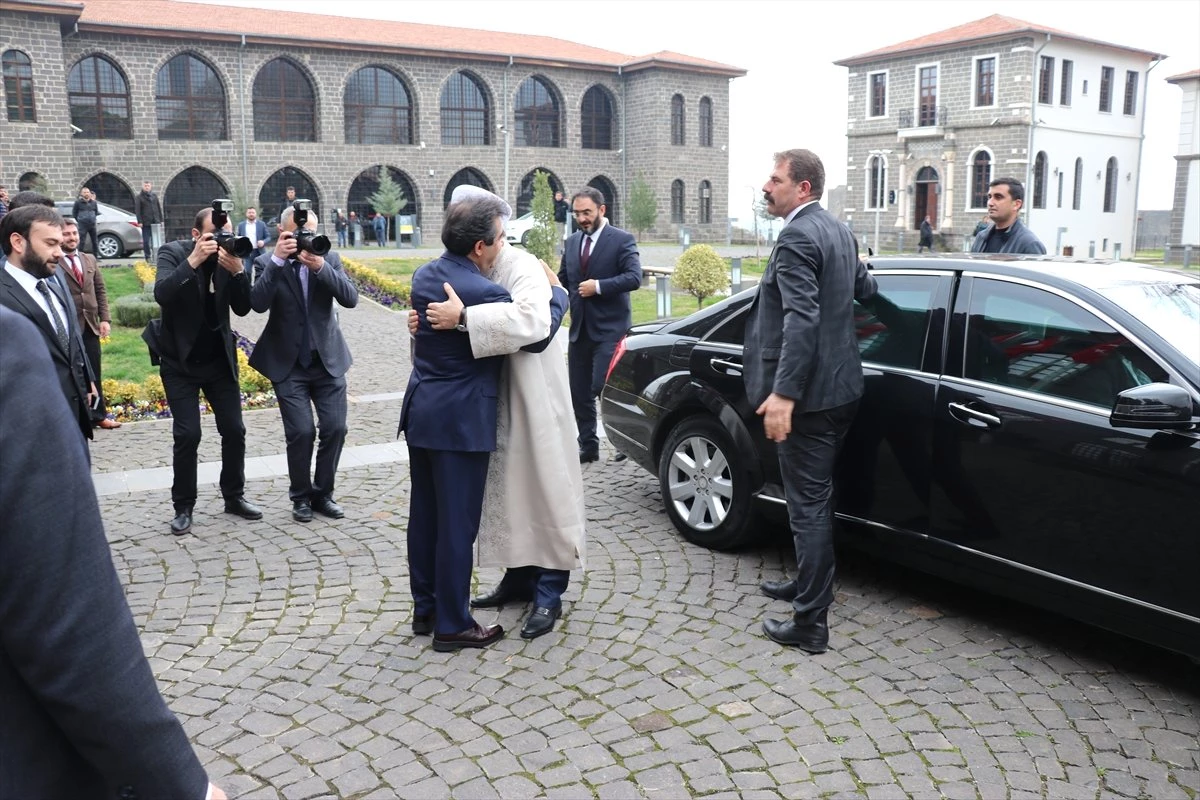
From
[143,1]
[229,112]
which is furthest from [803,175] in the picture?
[143,1]

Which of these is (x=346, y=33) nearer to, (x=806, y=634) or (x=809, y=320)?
(x=809, y=320)

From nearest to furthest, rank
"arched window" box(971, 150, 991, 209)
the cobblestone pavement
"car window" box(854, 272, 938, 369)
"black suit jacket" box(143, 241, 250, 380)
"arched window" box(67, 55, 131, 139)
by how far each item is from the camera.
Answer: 1. the cobblestone pavement
2. "car window" box(854, 272, 938, 369)
3. "black suit jacket" box(143, 241, 250, 380)
4. "arched window" box(67, 55, 131, 139)
5. "arched window" box(971, 150, 991, 209)

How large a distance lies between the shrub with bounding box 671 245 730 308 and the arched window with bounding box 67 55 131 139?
32.1 meters

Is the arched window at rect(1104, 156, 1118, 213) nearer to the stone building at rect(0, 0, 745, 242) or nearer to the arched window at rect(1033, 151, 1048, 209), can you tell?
the arched window at rect(1033, 151, 1048, 209)

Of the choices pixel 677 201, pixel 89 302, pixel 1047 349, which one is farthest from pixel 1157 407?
pixel 677 201

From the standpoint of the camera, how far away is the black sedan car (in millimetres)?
3877

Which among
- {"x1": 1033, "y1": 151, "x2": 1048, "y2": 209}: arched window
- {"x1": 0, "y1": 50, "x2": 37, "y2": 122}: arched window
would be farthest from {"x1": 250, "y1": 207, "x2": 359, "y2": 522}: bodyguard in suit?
{"x1": 1033, "y1": 151, "x2": 1048, "y2": 209}: arched window

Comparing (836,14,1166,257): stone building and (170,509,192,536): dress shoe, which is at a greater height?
(836,14,1166,257): stone building

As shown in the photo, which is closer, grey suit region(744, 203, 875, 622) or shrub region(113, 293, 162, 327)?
grey suit region(744, 203, 875, 622)

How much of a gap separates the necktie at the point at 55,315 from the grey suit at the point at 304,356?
1.06 m

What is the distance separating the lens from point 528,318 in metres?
4.36

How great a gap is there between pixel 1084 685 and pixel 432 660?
2.70m

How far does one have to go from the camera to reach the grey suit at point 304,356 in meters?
6.36

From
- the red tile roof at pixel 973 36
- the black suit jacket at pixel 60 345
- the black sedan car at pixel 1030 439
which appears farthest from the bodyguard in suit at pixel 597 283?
the red tile roof at pixel 973 36
